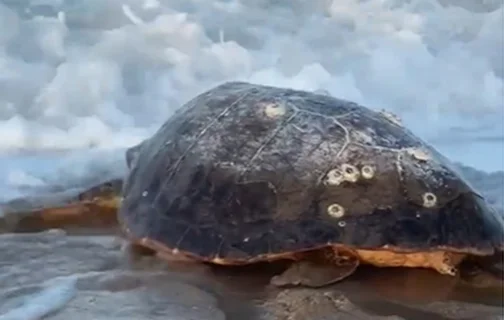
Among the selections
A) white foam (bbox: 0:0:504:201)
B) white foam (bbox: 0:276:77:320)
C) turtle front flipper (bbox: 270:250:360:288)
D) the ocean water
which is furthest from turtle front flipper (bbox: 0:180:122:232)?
turtle front flipper (bbox: 270:250:360:288)

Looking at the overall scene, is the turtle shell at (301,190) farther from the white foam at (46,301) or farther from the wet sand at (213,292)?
the white foam at (46,301)

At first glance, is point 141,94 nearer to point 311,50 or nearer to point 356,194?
point 311,50

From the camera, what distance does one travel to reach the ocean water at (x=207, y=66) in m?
5.09

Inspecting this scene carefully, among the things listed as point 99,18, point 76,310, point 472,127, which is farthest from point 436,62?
point 76,310

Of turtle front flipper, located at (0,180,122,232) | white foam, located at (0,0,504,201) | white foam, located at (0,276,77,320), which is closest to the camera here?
white foam, located at (0,276,77,320)

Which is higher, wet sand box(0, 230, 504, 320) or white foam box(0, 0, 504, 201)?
white foam box(0, 0, 504, 201)

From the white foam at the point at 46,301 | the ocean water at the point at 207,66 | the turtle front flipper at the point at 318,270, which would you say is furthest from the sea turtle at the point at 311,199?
the ocean water at the point at 207,66

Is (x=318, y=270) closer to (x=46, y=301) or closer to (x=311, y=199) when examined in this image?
(x=311, y=199)

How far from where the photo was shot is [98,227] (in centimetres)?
357

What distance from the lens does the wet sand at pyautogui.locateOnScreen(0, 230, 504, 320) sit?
8.79ft

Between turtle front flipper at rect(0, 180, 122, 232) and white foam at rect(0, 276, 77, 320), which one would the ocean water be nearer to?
turtle front flipper at rect(0, 180, 122, 232)

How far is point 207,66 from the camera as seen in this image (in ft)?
22.6

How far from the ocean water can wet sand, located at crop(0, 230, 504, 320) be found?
1.02 metres

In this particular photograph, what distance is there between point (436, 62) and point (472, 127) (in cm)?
214
